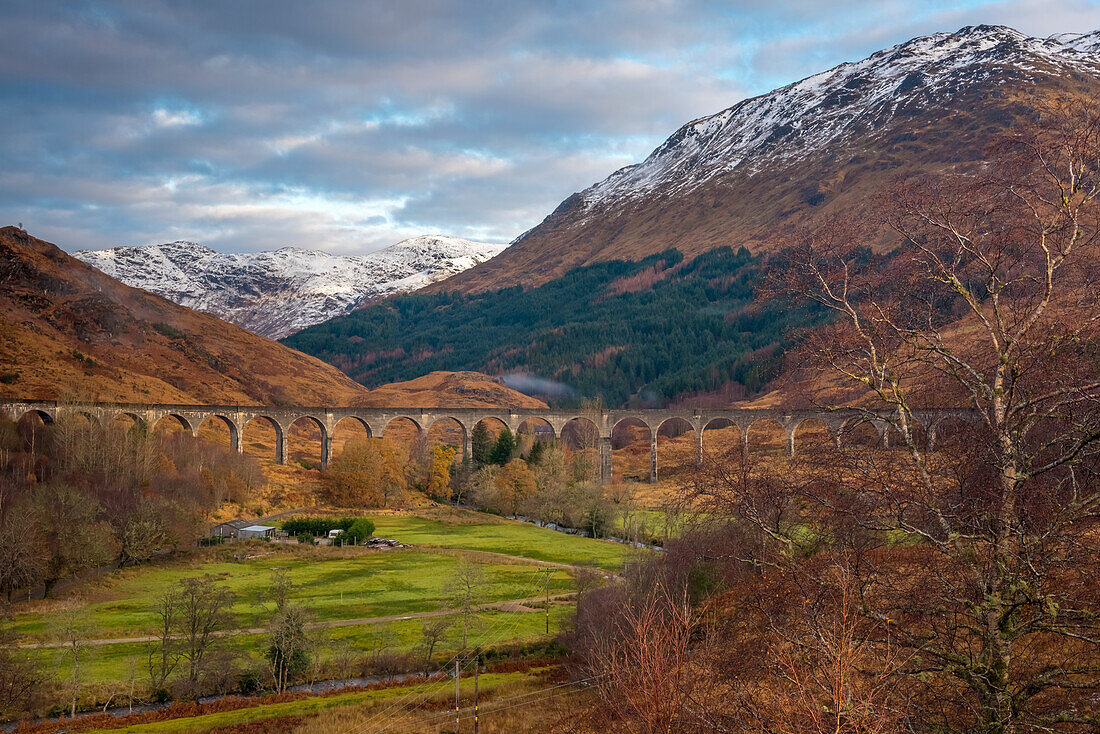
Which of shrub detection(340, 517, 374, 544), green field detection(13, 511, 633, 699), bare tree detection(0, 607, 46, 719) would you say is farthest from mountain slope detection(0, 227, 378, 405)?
bare tree detection(0, 607, 46, 719)

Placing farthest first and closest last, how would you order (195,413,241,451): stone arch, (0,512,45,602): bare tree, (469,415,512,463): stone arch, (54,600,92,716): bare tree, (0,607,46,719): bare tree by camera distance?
(469,415,512,463): stone arch, (195,413,241,451): stone arch, (0,512,45,602): bare tree, (54,600,92,716): bare tree, (0,607,46,719): bare tree

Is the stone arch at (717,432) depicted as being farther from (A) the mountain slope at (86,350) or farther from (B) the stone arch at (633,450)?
(A) the mountain slope at (86,350)

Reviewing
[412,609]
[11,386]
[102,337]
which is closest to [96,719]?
[412,609]

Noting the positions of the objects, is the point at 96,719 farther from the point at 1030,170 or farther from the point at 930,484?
the point at 1030,170

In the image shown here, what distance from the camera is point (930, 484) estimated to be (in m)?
9.79

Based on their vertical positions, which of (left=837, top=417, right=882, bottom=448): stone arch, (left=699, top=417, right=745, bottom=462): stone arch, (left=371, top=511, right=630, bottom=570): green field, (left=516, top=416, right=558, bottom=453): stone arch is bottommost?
(left=371, top=511, right=630, bottom=570): green field

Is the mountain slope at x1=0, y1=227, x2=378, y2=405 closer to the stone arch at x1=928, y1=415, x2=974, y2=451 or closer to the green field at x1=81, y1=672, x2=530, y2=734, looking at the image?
the green field at x1=81, y1=672, x2=530, y2=734

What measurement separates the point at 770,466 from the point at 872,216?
413cm

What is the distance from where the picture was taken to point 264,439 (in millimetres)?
153250

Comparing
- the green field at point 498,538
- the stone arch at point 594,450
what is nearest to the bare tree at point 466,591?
the green field at point 498,538

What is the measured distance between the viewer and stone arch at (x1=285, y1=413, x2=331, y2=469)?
117250 mm

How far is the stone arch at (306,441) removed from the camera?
117 metres

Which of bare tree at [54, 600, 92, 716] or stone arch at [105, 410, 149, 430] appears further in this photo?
stone arch at [105, 410, 149, 430]

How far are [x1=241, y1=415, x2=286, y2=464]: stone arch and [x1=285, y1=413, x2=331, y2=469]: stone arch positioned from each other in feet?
6.48
